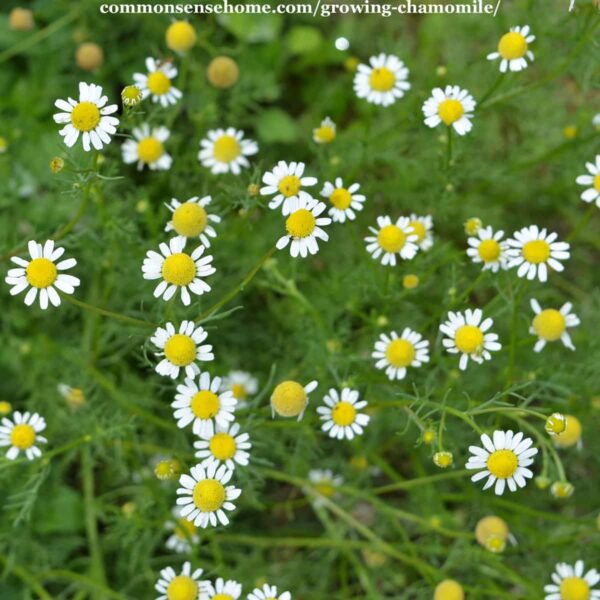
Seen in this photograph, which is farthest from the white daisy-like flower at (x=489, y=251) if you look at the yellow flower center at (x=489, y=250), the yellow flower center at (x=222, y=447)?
the yellow flower center at (x=222, y=447)

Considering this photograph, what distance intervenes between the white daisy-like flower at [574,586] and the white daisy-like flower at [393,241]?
1.21 m

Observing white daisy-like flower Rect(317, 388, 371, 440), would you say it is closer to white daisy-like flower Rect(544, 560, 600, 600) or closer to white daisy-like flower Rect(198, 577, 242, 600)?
white daisy-like flower Rect(198, 577, 242, 600)

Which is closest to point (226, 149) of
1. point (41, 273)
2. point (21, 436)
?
point (41, 273)

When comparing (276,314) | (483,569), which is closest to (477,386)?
(483,569)

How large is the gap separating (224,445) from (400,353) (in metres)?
0.69

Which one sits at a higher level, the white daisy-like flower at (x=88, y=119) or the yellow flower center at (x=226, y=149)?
the yellow flower center at (x=226, y=149)

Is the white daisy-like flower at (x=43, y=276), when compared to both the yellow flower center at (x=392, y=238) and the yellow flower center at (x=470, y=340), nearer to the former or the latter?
the yellow flower center at (x=392, y=238)

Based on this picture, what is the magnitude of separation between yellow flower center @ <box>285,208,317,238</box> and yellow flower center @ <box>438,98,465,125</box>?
2.31 ft

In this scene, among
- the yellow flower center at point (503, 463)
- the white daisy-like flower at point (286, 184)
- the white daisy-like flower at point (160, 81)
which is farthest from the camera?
the white daisy-like flower at point (160, 81)

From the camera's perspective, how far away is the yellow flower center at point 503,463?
2.41 metres

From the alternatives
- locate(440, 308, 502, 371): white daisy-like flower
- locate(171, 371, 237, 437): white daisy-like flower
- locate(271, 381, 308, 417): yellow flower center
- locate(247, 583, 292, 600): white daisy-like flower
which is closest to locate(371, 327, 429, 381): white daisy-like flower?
locate(440, 308, 502, 371): white daisy-like flower

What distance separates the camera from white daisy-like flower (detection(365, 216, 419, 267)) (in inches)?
113

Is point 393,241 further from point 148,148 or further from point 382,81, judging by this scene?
point 148,148

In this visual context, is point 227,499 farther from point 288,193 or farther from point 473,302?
point 473,302
